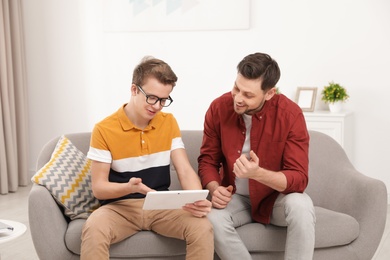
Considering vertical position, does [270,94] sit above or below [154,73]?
below

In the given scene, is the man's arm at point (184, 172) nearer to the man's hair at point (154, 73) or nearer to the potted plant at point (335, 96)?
the man's hair at point (154, 73)

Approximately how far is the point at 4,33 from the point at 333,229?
11.4ft

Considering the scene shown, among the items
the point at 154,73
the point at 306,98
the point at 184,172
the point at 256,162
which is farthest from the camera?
the point at 306,98

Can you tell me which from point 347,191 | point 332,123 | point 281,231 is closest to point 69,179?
point 281,231

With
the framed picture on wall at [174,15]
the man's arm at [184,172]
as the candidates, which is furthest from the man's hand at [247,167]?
the framed picture on wall at [174,15]

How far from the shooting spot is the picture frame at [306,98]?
4.83 m

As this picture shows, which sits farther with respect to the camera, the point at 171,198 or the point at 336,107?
the point at 336,107

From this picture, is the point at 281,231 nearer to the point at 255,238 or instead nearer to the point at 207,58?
the point at 255,238

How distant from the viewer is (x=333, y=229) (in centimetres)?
273

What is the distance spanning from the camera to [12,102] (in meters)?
5.30

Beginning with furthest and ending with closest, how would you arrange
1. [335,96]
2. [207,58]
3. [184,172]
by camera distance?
[207,58] → [335,96] → [184,172]

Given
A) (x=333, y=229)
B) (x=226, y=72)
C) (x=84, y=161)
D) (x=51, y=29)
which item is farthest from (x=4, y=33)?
(x=333, y=229)

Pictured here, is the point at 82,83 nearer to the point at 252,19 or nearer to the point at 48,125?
the point at 48,125

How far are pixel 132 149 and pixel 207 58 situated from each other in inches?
103
